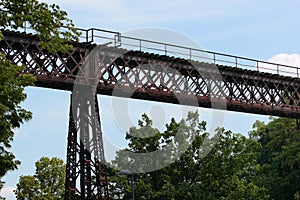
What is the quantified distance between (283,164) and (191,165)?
14260mm

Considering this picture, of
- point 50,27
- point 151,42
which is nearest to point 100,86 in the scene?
point 151,42

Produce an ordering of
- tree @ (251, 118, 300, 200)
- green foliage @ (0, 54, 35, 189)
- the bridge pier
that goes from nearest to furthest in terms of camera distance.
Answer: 1. green foliage @ (0, 54, 35, 189)
2. the bridge pier
3. tree @ (251, 118, 300, 200)

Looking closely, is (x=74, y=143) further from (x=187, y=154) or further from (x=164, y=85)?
(x=187, y=154)

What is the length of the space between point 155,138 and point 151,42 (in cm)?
1572

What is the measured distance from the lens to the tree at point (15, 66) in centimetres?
2098

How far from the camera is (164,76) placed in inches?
1623

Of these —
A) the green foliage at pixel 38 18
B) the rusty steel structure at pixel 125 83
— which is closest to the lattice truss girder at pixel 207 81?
the rusty steel structure at pixel 125 83

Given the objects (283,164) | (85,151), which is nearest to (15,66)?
(85,151)

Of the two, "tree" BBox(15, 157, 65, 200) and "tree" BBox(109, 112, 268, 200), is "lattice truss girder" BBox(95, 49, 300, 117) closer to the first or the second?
"tree" BBox(109, 112, 268, 200)

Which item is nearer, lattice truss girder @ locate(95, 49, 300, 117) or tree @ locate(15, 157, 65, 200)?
lattice truss girder @ locate(95, 49, 300, 117)

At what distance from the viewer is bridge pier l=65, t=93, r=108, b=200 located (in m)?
35.3

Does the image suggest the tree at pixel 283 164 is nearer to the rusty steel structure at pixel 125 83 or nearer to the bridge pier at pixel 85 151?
the rusty steel structure at pixel 125 83

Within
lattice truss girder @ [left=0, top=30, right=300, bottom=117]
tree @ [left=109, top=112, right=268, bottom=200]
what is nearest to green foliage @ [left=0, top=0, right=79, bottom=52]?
lattice truss girder @ [left=0, top=30, right=300, bottom=117]

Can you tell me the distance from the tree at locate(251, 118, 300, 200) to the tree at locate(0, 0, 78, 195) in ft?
139
